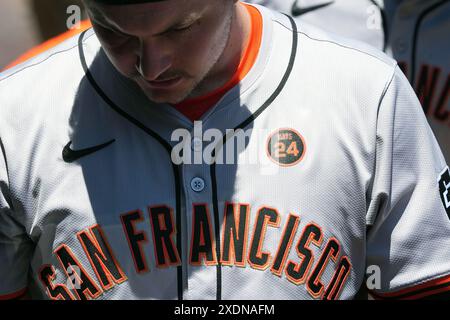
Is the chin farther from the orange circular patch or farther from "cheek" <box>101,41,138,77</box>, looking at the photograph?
the orange circular patch

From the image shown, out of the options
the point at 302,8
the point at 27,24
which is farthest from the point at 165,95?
the point at 27,24

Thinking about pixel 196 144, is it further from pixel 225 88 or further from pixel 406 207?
pixel 406 207

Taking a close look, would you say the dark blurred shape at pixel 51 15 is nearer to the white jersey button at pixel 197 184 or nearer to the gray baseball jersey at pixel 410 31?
the gray baseball jersey at pixel 410 31

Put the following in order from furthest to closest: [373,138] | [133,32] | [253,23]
Result: [253,23] < [373,138] < [133,32]

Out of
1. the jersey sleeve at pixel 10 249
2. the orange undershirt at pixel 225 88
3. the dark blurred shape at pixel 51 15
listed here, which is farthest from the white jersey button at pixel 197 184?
the dark blurred shape at pixel 51 15

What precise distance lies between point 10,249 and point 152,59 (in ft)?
1.74

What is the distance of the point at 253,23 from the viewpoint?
1982mm

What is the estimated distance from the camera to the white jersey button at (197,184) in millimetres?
1838

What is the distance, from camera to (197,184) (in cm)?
184

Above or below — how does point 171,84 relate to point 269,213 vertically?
above

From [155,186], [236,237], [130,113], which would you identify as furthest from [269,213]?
[130,113]

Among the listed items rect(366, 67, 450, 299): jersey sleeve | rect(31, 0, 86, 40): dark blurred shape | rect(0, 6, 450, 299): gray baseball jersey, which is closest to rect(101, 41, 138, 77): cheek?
rect(0, 6, 450, 299): gray baseball jersey

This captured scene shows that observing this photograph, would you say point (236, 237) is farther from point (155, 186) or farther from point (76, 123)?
point (76, 123)

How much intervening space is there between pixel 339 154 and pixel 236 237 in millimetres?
263
